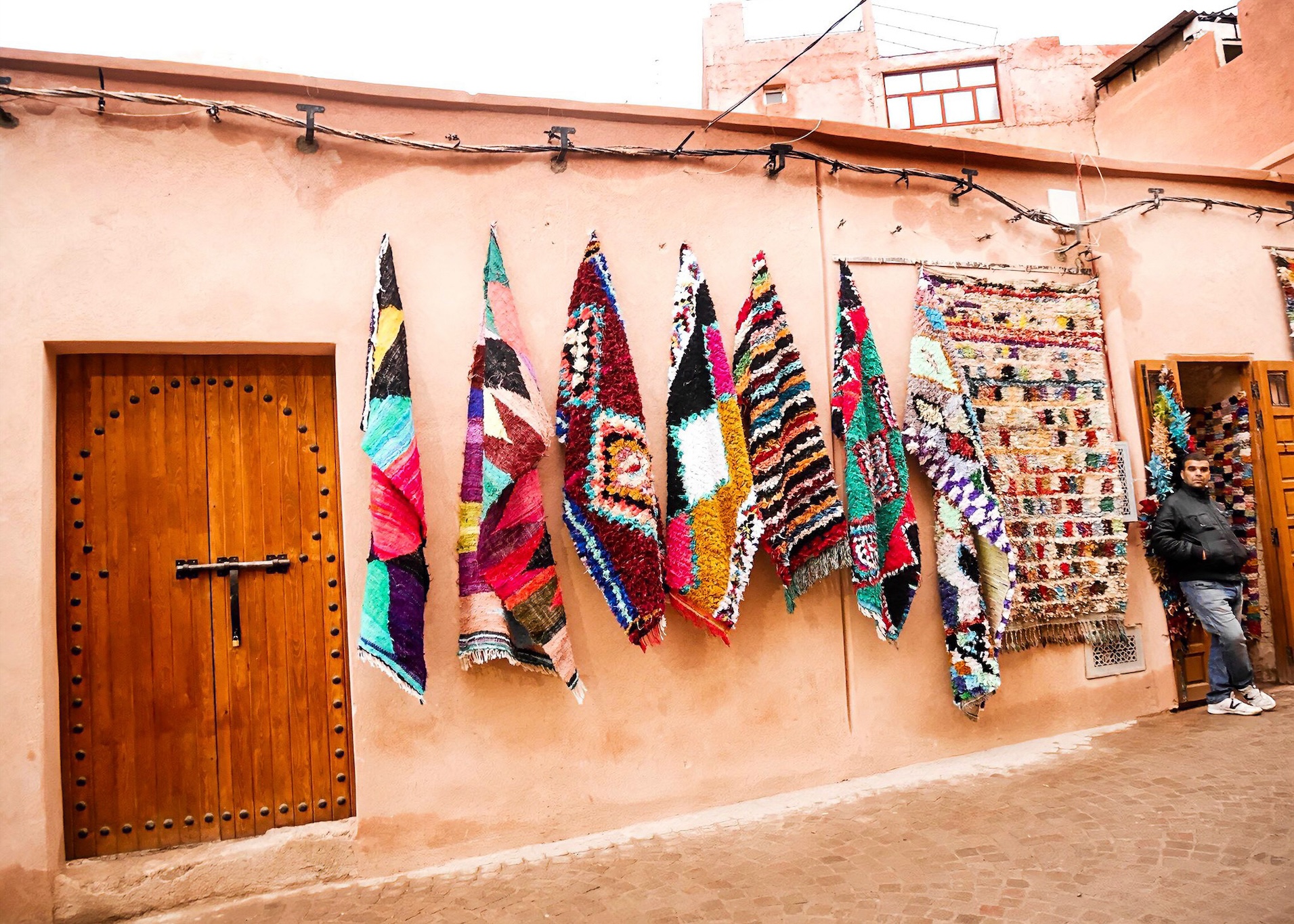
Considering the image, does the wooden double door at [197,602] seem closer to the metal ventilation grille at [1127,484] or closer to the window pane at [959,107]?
the metal ventilation grille at [1127,484]

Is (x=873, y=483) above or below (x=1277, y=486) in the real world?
above

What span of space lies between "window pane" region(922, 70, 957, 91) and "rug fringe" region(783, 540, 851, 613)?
14029mm

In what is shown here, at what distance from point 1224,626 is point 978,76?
13.6 meters

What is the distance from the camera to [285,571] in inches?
128

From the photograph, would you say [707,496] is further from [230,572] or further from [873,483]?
[230,572]

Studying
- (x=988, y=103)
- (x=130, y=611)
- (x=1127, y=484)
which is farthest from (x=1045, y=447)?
(x=988, y=103)

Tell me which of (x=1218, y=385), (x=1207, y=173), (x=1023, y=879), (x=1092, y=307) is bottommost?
(x=1023, y=879)

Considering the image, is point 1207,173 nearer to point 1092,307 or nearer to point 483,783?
point 1092,307

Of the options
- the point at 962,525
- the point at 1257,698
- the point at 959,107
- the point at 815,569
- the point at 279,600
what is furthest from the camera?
the point at 959,107

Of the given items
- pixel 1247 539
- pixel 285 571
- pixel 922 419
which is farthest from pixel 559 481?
pixel 1247 539

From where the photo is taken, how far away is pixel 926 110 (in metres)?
14.7

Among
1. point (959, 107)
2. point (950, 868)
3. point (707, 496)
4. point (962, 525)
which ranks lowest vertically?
point (950, 868)

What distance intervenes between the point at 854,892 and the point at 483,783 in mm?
1496

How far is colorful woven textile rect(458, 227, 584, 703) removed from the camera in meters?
3.14
